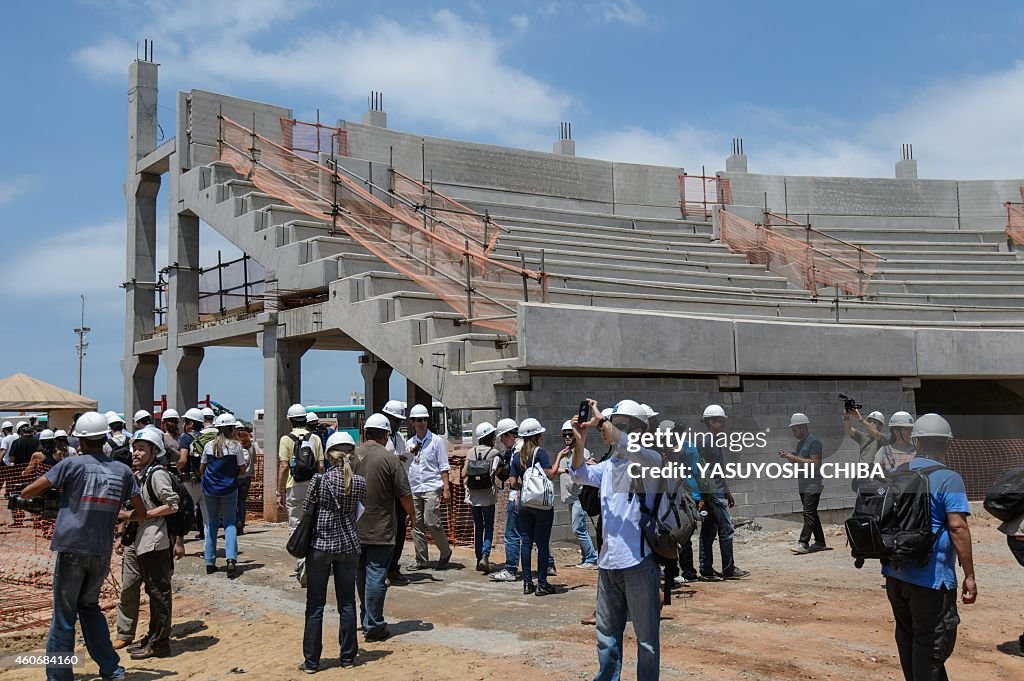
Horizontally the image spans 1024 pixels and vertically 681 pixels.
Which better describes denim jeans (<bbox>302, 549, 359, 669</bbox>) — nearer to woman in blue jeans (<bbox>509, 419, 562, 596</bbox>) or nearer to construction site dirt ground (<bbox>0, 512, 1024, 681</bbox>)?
construction site dirt ground (<bbox>0, 512, 1024, 681</bbox>)

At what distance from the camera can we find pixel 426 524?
10.5m

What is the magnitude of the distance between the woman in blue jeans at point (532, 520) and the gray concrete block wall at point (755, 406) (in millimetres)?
1992

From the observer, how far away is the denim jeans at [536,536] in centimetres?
919

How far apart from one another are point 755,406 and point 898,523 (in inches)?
357

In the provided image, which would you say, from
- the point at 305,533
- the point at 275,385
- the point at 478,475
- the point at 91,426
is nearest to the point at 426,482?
the point at 478,475

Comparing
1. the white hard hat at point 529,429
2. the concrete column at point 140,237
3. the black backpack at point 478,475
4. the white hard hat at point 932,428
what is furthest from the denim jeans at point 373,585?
the concrete column at point 140,237

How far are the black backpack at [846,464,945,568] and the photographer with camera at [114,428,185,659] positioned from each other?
4.97 m

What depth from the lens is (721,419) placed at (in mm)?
10492

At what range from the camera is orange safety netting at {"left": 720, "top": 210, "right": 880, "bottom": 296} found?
22219 millimetres

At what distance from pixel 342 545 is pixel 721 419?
519 cm

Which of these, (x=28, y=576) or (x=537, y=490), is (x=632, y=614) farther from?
(x=28, y=576)

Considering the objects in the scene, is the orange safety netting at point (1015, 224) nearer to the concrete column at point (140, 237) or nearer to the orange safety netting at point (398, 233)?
the orange safety netting at point (398, 233)

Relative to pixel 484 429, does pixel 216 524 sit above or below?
below

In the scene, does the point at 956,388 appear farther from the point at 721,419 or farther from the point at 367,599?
the point at 367,599
